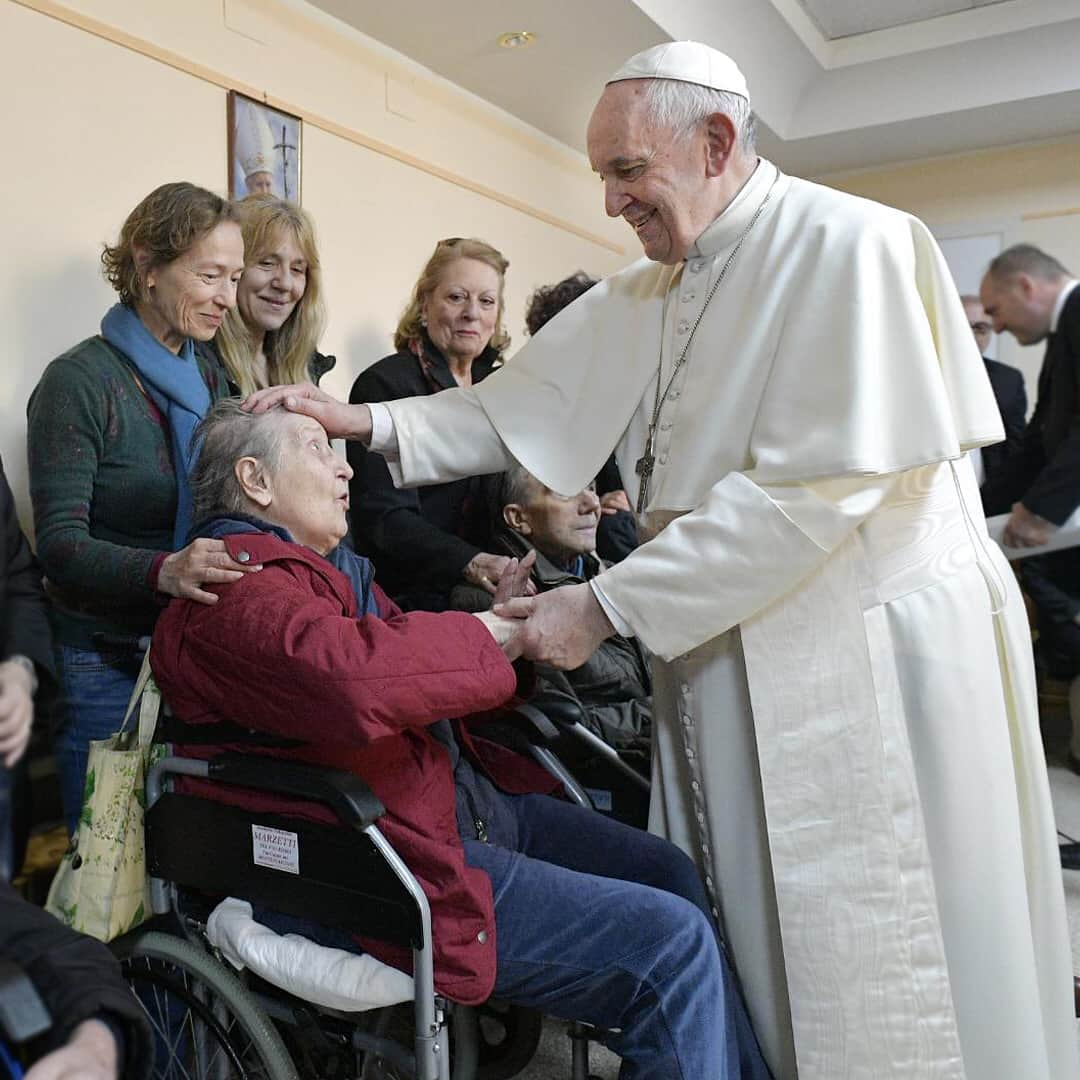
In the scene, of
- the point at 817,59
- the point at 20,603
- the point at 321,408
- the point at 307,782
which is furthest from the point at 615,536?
the point at 817,59

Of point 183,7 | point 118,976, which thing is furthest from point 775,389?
point 183,7

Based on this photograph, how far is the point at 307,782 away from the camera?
55.3 inches

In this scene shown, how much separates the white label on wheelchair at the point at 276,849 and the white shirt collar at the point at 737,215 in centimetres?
120

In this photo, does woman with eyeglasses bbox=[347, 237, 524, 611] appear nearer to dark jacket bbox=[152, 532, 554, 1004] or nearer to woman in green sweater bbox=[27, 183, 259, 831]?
woman in green sweater bbox=[27, 183, 259, 831]

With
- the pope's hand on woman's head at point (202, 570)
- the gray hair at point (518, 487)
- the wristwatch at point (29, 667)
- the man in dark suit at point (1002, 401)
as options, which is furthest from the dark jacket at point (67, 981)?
the man in dark suit at point (1002, 401)

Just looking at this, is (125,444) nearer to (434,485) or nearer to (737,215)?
(434,485)

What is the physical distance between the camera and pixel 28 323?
8.77 ft

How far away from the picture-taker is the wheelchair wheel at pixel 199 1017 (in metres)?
1.53

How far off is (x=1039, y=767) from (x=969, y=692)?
10.7 inches

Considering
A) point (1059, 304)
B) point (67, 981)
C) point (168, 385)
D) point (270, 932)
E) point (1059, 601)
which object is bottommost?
point (270, 932)

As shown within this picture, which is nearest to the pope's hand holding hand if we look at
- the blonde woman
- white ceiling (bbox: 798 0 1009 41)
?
the blonde woman

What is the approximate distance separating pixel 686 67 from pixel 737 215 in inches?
10.0

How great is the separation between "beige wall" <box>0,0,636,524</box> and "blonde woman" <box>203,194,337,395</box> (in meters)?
0.53

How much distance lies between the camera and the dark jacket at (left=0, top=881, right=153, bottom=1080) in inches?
37.3
